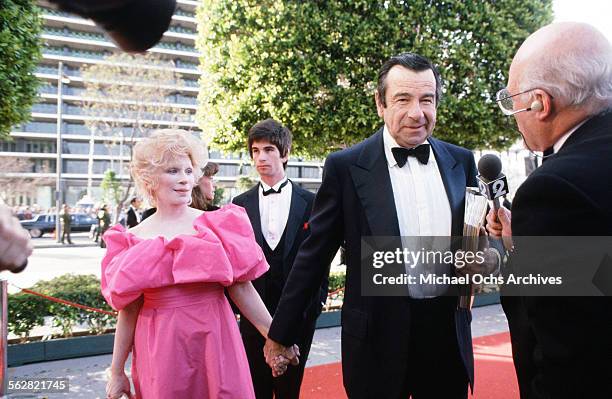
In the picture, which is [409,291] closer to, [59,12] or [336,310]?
[59,12]

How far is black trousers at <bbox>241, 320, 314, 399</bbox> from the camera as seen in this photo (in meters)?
3.35

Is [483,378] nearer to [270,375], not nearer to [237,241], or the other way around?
[270,375]

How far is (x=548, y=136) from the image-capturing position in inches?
62.9

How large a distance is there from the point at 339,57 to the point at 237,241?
7009 mm

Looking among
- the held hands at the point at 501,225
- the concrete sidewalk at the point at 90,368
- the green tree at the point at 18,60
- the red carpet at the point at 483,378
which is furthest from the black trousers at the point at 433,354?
the green tree at the point at 18,60

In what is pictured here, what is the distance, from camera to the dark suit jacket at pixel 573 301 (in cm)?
126

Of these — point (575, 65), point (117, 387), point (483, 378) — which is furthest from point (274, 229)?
point (483, 378)

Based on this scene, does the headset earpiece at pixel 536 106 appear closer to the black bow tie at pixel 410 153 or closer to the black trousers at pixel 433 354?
the black bow tie at pixel 410 153

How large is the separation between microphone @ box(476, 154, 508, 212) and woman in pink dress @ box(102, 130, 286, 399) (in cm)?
118

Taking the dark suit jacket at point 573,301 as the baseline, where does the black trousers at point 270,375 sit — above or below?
below

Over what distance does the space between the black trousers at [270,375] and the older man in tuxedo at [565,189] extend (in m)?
2.00

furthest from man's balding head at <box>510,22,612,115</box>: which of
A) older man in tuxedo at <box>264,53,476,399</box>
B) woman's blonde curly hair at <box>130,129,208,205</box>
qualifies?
woman's blonde curly hair at <box>130,129,208,205</box>

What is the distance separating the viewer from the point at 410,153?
→ 253 cm

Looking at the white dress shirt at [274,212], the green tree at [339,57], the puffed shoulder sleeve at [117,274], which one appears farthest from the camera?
the green tree at [339,57]
